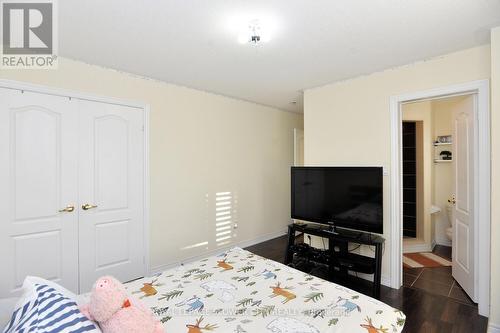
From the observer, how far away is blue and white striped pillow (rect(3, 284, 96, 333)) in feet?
3.11

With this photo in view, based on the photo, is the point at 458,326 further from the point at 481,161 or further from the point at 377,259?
the point at 481,161

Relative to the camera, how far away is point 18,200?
94.5 inches

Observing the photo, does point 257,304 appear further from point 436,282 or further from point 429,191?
point 429,191

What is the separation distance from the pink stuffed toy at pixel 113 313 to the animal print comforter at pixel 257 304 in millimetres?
251

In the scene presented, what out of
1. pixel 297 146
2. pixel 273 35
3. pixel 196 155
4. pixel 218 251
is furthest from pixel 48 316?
pixel 297 146

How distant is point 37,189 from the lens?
2490 mm

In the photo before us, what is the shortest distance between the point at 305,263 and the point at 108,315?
2763 millimetres

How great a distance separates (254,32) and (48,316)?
2111mm

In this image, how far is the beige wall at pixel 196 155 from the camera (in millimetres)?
2988

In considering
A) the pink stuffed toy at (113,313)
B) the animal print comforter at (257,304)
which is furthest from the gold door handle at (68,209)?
the pink stuffed toy at (113,313)

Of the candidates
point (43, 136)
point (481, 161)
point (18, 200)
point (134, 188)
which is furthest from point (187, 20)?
point (481, 161)

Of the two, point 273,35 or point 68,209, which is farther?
point 68,209

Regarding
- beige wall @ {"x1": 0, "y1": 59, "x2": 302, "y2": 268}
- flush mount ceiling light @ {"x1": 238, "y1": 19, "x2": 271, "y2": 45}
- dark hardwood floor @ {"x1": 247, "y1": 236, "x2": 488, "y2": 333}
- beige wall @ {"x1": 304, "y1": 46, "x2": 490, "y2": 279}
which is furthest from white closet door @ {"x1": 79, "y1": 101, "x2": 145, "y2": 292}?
dark hardwood floor @ {"x1": 247, "y1": 236, "x2": 488, "y2": 333}

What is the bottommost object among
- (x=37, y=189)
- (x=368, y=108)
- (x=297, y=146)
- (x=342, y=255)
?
(x=342, y=255)
